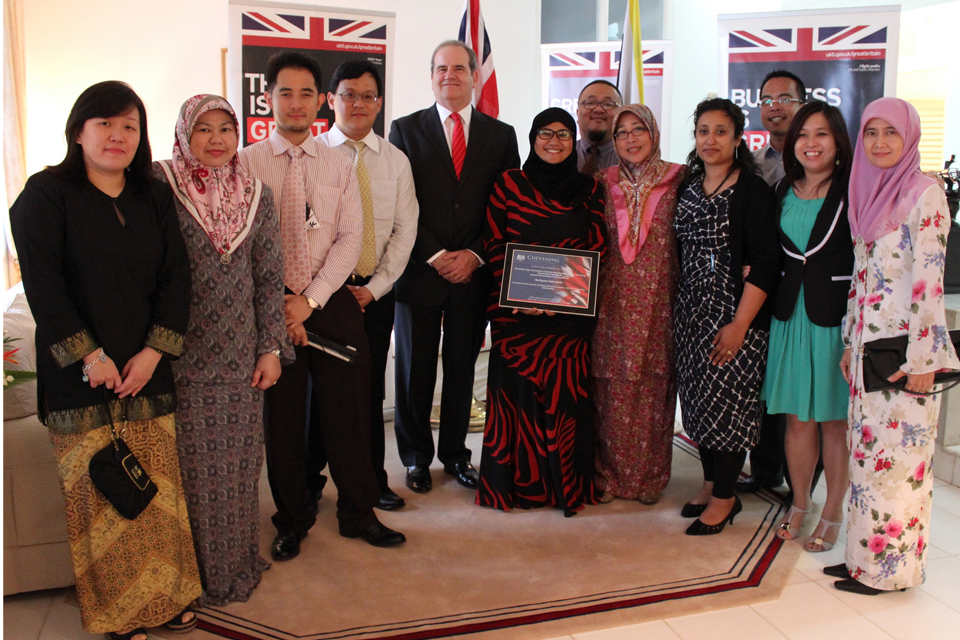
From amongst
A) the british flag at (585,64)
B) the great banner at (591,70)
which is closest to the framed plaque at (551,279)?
the great banner at (591,70)

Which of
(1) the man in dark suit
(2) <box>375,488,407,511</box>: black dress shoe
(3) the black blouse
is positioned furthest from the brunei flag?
(3) the black blouse

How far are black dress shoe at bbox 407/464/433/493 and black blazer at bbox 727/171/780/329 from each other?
152cm

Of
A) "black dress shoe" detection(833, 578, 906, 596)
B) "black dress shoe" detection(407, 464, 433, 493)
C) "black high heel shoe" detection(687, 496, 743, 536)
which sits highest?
"black dress shoe" detection(407, 464, 433, 493)

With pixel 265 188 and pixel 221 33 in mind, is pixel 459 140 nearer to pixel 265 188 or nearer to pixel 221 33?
pixel 265 188

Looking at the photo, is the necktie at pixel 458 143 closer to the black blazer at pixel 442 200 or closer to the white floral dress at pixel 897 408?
the black blazer at pixel 442 200

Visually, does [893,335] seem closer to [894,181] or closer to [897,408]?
[897,408]

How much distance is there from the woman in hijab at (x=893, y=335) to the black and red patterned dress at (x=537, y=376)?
3.14ft

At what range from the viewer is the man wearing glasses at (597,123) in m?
3.44

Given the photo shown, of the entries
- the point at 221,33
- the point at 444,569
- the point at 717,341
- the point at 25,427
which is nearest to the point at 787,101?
the point at 717,341

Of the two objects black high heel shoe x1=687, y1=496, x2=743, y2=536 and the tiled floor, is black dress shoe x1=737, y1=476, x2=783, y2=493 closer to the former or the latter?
black high heel shoe x1=687, y1=496, x2=743, y2=536

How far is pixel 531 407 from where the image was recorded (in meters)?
2.99

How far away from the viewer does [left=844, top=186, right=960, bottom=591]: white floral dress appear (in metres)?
2.26

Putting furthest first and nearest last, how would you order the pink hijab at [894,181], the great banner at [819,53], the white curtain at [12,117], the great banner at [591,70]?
1. the great banner at [591,70]
2. the white curtain at [12,117]
3. the great banner at [819,53]
4. the pink hijab at [894,181]

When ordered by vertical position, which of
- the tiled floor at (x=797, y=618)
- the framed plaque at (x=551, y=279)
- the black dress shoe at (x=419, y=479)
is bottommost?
the tiled floor at (x=797, y=618)
